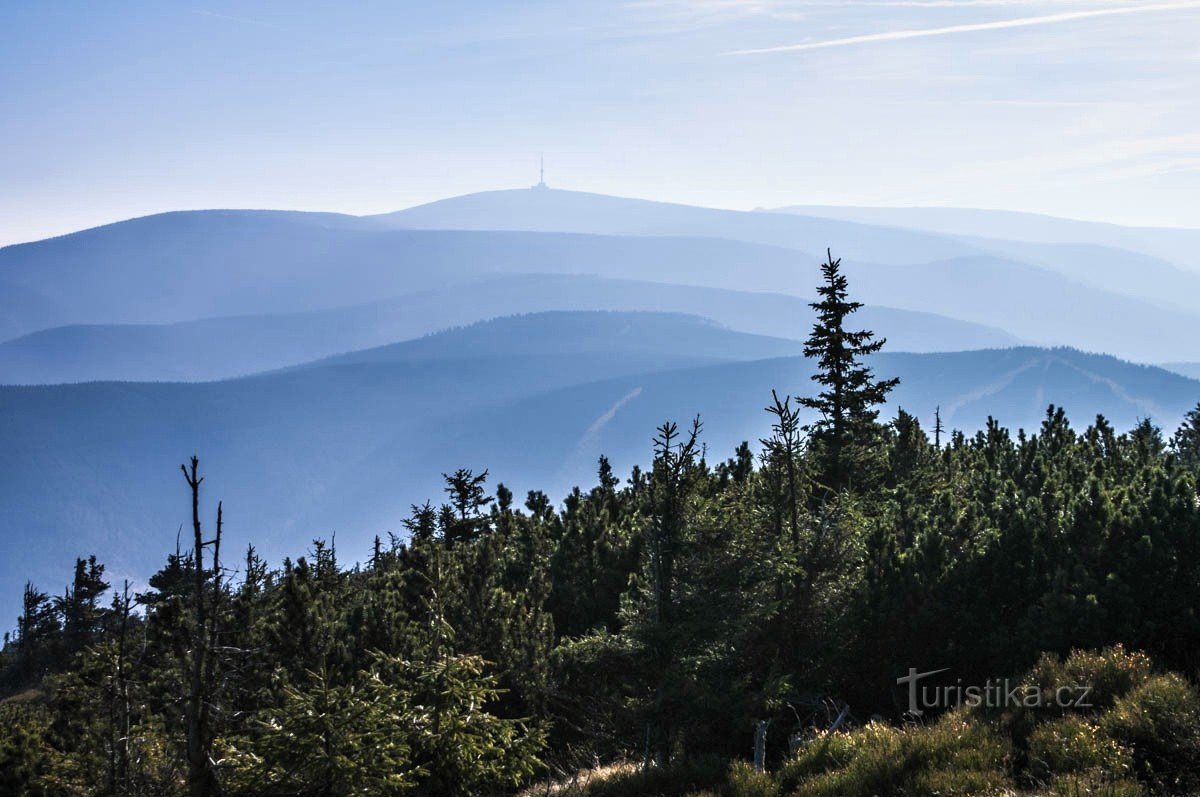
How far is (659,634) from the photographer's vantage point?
17422mm

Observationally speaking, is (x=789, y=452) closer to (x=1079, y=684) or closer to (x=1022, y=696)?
(x=1022, y=696)

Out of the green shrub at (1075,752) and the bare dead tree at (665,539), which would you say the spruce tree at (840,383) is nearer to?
the bare dead tree at (665,539)

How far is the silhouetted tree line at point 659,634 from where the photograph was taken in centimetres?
1505

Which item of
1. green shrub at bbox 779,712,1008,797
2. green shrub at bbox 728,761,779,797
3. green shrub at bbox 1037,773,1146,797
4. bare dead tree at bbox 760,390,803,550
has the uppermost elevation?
bare dead tree at bbox 760,390,803,550

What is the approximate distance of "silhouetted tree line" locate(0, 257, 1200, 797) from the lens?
49.4 ft

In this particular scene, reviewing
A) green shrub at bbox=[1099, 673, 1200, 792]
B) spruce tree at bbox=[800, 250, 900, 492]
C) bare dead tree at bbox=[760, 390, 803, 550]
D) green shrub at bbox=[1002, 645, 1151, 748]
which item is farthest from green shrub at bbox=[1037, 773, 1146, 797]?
spruce tree at bbox=[800, 250, 900, 492]

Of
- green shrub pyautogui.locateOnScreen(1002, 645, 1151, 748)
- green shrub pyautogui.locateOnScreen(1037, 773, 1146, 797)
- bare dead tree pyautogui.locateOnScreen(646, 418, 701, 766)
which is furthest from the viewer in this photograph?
bare dead tree pyautogui.locateOnScreen(646, 418, 701, 766)

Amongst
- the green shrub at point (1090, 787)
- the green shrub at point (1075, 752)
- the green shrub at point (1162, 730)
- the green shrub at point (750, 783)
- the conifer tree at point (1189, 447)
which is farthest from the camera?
the conifer tree at point (1189, 447)

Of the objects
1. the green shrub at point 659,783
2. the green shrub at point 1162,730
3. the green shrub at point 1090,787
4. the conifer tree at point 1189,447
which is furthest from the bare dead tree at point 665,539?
the conifer tree at point 1189,447

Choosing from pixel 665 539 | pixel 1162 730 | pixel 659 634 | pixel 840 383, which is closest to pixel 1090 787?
pixel 1162 730

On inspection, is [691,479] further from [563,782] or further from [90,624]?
[90,624]

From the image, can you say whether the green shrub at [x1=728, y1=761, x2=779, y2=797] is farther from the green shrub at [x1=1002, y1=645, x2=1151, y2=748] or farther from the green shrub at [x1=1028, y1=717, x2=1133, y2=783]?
the green shrub at [x1=1028, y1=717, x2=1133, y2=783]

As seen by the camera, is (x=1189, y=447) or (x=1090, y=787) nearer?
(x=1090, y=787)

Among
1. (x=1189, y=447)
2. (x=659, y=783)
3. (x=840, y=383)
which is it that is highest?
(x=840, y=383)
